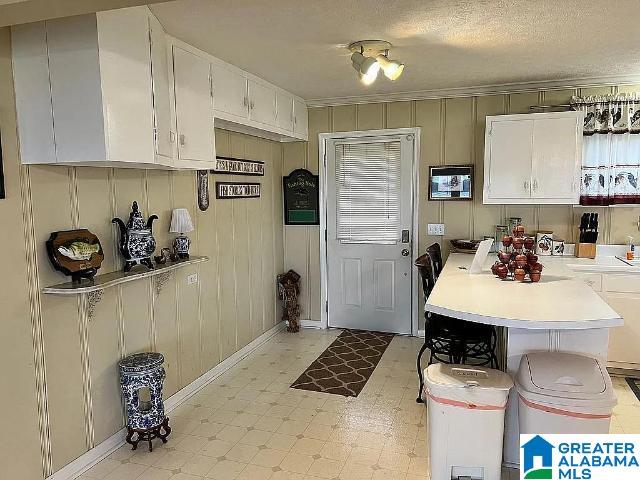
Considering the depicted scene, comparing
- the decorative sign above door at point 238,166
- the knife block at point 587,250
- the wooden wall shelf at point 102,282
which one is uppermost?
the decorative sign above door at point 238,166

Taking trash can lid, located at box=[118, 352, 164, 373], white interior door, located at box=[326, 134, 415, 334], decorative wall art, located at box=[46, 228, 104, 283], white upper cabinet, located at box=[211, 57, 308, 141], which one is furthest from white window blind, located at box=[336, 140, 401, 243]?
decorative wall art, located at box=[46, 228, 104, 283]

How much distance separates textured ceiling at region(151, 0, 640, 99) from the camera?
2484 millimetres

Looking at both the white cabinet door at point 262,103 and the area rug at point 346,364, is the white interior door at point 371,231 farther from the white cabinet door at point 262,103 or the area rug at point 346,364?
the white cabinet door at point 262,103

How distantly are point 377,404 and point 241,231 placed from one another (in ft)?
6.63

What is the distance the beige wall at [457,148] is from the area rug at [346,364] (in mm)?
999

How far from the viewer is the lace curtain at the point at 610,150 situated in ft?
13.4

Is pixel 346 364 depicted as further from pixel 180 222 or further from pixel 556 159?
pixel 556 159

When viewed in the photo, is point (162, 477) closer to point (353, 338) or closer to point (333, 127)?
point (353, 338)

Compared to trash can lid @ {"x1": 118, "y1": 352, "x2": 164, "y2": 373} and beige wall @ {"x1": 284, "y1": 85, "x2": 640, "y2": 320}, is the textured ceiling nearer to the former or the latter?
beige wall @ {"x1": 284, "y1": 85, "x2": 640, "y2": 320}

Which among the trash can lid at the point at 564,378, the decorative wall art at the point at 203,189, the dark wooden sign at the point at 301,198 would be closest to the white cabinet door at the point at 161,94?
the decorative wall art at the point at 203,189

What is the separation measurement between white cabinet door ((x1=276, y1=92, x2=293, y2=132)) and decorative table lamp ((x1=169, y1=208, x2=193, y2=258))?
4.88 feet

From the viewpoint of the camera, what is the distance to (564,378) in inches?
90.7

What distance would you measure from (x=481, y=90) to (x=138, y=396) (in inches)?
156

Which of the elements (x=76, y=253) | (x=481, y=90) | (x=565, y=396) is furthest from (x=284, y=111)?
(x=565, y=396)
